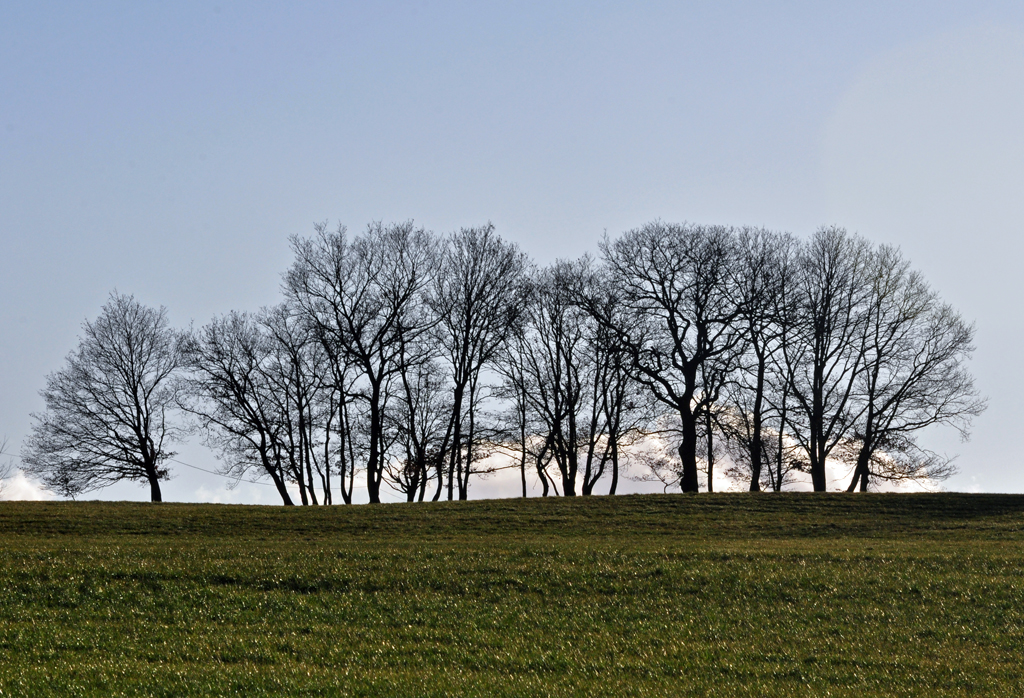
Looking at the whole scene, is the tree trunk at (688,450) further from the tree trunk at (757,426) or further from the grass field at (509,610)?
the grass field at (509,610)

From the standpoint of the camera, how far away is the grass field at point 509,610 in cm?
1351

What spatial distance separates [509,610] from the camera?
59.2 feet

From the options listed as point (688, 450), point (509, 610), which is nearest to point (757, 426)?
point (688, 450)

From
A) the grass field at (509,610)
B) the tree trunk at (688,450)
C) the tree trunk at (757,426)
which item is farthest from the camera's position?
the tree trunk at (757,426)

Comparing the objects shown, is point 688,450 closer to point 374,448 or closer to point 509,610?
point 374,448

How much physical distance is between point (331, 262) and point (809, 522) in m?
28.7

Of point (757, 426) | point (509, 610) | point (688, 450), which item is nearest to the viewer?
point (509, 610)

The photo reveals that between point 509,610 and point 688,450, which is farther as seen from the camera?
point 688,450

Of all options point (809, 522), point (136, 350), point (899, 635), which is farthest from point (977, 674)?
point (136, 350)

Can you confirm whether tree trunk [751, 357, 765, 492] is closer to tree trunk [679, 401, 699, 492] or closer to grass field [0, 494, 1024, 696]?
tree trunk [679, 401, 699, 492]

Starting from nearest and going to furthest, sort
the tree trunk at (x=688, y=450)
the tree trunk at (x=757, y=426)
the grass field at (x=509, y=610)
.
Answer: the grass field at (x=509, y=610) → the tree trunk at (x=688, y=450) → the tree trunk at (x=757, y=426)

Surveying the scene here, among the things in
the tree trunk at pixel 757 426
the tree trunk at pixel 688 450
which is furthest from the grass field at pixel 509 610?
the tree trunk at pixel 757 426

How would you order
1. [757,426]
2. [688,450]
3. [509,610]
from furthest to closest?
[757,426]
[688,450]
[509,610]

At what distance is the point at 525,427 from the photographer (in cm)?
5328
